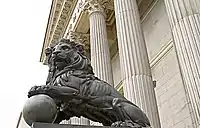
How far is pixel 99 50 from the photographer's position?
57.4 ft

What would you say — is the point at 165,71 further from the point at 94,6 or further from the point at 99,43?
the point at 94,6

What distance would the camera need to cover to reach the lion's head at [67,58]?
531 cm

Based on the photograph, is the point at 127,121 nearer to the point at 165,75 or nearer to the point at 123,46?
the point at 123,46

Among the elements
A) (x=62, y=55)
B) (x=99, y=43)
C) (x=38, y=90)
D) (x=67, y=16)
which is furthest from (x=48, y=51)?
(x=67, y=16)

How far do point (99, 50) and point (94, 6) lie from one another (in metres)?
3.39

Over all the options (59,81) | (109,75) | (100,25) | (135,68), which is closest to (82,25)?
(100,25)

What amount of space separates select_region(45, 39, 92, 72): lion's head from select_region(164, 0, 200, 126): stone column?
5.16 meters

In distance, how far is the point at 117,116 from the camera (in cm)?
486

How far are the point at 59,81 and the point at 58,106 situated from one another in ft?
1.32

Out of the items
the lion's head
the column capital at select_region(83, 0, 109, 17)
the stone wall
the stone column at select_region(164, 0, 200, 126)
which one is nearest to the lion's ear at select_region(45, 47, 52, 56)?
the lion's head

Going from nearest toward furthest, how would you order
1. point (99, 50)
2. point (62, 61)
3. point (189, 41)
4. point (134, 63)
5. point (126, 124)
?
point (126, 124) < point (62, 61) < point (189, 41) < point (134, 63) < point (99, 50)

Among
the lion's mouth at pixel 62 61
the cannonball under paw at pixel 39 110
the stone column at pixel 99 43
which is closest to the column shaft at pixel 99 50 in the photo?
the stone column at pixel 99 43

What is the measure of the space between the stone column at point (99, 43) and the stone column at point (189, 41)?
559cm

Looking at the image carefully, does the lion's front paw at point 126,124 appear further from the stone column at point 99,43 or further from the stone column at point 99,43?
the stone column at point 99,43
